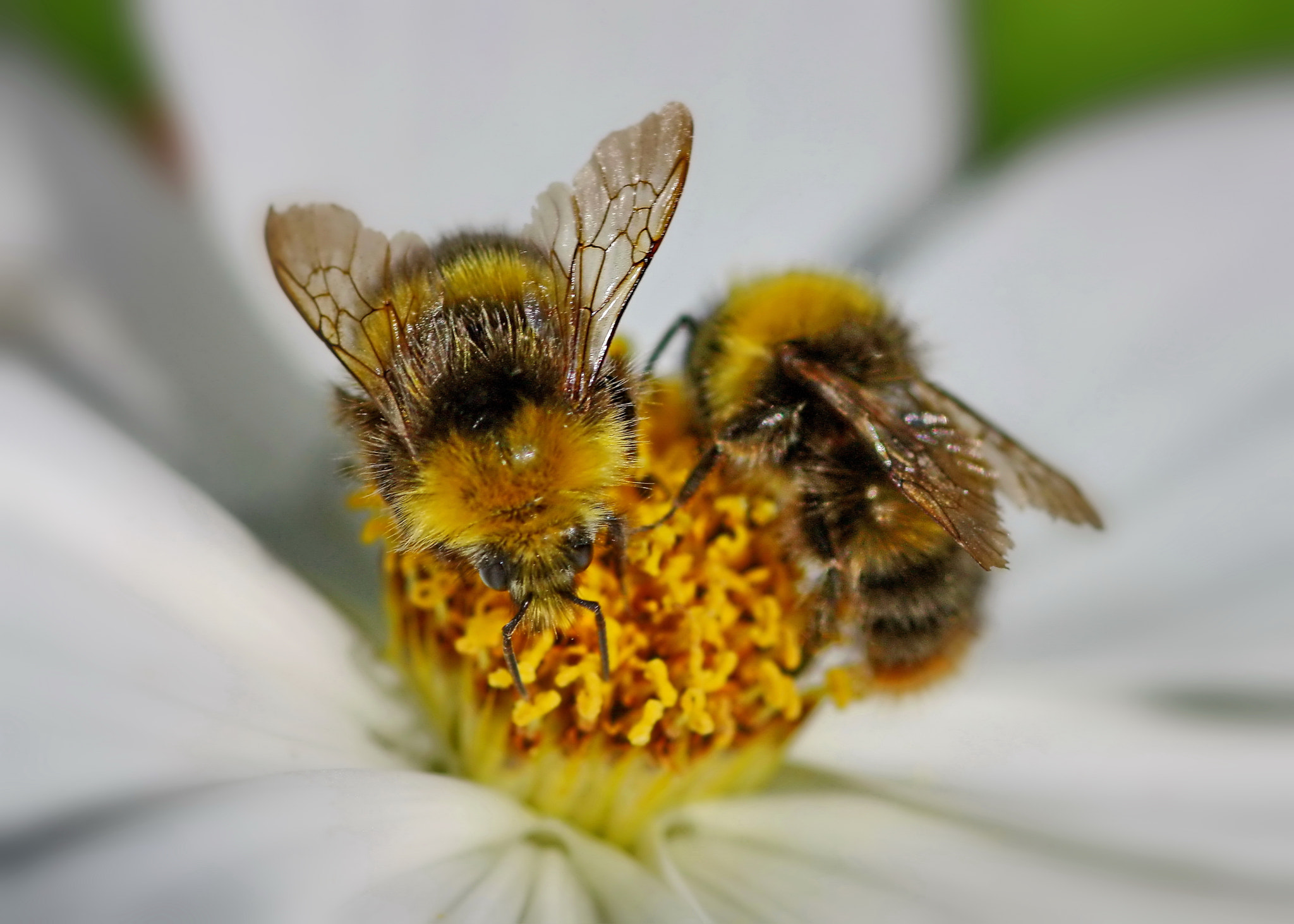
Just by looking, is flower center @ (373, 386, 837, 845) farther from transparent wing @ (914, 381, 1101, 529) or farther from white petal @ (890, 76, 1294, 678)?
white petal @ (890, 76, 1294, 678)

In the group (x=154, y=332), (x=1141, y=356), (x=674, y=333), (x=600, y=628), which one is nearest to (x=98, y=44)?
(x=154, y=332)

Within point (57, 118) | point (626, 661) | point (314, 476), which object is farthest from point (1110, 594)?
point (57, 118)

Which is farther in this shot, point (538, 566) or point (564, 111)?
point (564, 111)

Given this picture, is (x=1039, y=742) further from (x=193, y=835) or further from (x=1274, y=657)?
(x=193, y=835)

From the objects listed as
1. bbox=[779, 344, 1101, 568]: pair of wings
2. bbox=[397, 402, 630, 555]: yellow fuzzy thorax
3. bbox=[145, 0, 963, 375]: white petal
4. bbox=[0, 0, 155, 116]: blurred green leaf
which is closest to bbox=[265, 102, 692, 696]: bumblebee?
bbox=[397, 402, 630, 555]: yellow fuzzy thorax

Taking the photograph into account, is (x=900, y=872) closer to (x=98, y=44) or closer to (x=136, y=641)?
(x=136, y=641)

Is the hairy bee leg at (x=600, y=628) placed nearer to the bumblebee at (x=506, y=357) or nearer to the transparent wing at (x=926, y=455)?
the bumblebee at (x=506, y=357)
